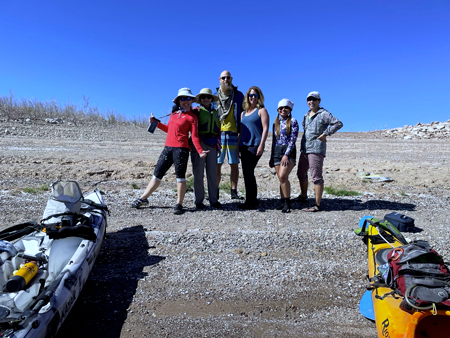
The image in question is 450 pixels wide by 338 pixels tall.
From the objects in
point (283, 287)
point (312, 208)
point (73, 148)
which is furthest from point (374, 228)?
point (73, 148)

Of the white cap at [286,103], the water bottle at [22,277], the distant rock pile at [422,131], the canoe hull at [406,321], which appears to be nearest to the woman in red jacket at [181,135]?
the white cap at [286,103]

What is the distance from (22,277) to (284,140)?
462cm

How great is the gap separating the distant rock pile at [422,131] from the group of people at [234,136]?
18.1 meters

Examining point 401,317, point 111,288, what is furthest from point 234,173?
point 401,317

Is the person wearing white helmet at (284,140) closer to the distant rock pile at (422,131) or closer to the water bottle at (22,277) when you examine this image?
the water bottle at (22,277)

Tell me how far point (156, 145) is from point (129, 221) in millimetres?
10100

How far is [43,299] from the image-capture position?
9.23 feet

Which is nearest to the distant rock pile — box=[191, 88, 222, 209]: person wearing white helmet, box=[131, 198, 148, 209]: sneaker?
box=[191, 88, 222, 209]: person wearing white helmet

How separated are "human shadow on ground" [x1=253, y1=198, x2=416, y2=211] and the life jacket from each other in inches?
74.2

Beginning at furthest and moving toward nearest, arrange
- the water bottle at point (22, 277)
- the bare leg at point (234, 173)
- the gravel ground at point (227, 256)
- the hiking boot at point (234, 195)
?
the hiking boot at point (234, 195)
the bare leg at point (234, 173)
the gravel ground at point (227, 256)
the water bottle at point (22, 277)

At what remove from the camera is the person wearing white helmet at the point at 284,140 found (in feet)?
20.6

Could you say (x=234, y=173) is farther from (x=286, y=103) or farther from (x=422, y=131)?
(x=422, y=131)

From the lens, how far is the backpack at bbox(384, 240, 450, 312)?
8.47 feet

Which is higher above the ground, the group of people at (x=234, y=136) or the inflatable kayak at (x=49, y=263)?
the group of people at (x=234, y=136)
